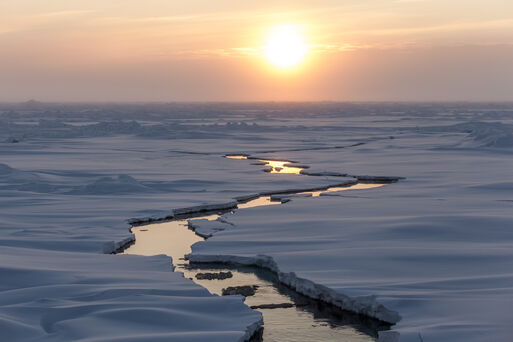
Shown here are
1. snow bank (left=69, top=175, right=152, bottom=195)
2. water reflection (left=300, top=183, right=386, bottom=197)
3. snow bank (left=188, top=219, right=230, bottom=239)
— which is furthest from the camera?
water reflection (left=300, top=183, right=386, bottom=197)

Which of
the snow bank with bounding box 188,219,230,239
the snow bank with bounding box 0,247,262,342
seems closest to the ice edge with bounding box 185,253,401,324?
the snow bank with bounding box 0,247,262,342

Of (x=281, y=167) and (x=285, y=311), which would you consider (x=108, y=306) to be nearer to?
(x=285, y=311)

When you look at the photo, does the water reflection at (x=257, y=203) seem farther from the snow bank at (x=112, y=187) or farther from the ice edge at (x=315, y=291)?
the ice edge at (x=315, y=291)

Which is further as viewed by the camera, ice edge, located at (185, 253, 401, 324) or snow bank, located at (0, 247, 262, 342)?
ice edge, located at (185, 253, 401, 324)

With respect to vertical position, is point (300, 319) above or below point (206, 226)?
below

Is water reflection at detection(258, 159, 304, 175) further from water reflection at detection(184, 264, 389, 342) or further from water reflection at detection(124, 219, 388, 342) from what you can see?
water reflection at detection(184, 264, 389, 342)

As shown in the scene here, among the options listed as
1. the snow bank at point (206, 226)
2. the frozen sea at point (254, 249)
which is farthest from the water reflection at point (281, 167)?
the snow bank at point (206, 226)

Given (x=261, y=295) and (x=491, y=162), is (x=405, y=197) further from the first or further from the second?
(x=491, y=162)

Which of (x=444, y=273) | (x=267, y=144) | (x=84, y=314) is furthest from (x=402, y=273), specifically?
(x=267, y=144)

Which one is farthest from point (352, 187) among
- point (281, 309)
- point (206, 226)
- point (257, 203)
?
point (281, 309)

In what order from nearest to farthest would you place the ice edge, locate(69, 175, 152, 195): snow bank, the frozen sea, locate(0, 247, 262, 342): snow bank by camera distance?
locate(0, 247, 262, 342): snow bank → the frozen sea → the ice edge → locate(69, 175, 152, 195): snow bank

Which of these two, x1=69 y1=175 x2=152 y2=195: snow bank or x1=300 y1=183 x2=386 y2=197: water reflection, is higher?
x1=300 y1=183 x2=386 y2=197: water reflection
